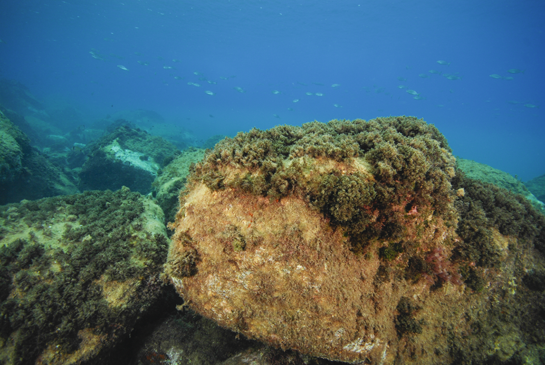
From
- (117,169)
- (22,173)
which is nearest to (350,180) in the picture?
(117,169)

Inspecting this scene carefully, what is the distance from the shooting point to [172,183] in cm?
927

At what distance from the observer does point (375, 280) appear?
153 inches

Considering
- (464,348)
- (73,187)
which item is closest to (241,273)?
(464,348)

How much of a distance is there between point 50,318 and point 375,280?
20.2 feet

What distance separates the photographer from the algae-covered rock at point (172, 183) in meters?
8.57

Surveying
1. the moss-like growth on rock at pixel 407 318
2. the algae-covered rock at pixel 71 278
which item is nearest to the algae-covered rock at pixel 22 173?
the algae-covered rock at pixel 71 278

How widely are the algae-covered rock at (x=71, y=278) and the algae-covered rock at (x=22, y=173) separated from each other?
8.18 metres

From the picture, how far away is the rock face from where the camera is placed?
365 centimetres

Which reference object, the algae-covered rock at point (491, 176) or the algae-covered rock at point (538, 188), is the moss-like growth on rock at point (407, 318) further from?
the algae-covered rock at point (538, 188)

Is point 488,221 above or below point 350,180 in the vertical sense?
above

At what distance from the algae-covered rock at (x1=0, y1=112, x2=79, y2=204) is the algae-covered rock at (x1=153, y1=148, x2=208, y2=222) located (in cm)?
770

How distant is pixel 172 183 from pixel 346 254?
8.18 meters

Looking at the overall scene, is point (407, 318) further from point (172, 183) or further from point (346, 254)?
point (172, 183)

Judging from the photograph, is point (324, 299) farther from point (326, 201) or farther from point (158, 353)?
point (158, 353)
